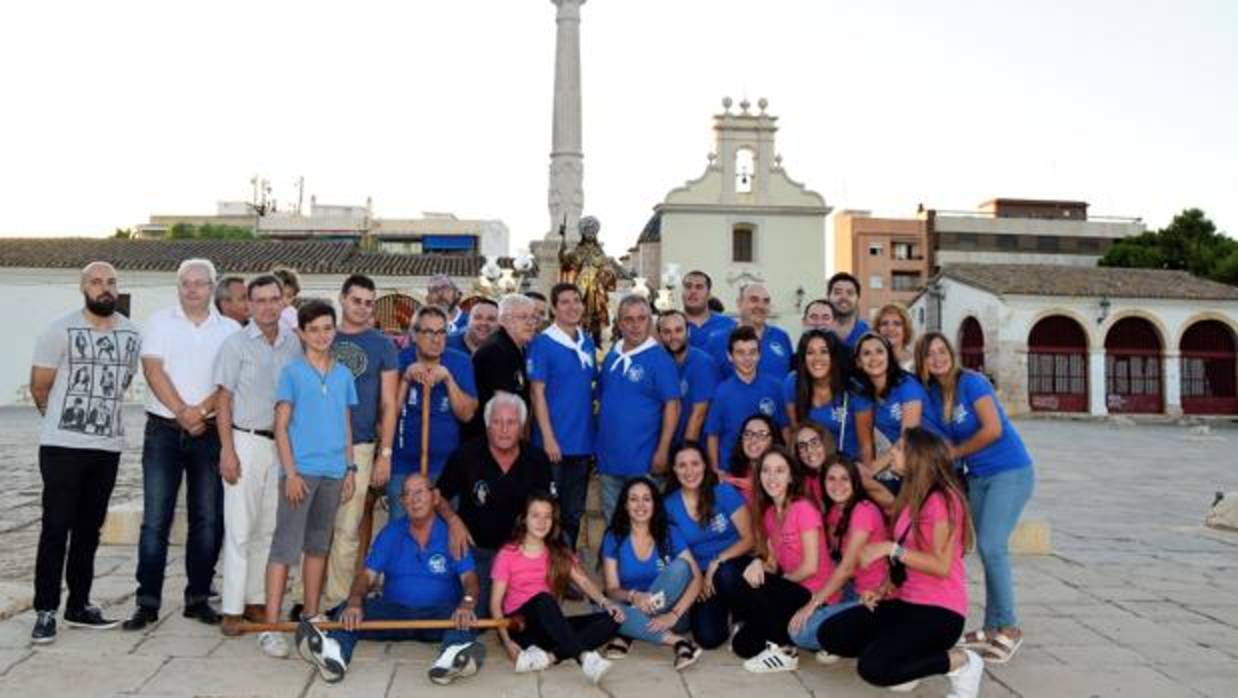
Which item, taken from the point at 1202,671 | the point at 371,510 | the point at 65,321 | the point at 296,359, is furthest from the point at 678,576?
the point at 65,321

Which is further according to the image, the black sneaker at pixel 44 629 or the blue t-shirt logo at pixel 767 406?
the blue t-shirt logo at pixel 767 406

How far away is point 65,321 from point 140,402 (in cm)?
2320

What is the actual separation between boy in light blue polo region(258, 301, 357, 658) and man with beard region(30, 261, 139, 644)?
825 mm

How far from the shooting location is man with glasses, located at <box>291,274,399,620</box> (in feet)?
15.5

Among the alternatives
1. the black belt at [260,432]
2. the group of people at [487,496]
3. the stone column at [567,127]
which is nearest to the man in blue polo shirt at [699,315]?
the group of people at [487,496]

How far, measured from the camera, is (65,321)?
446 cm

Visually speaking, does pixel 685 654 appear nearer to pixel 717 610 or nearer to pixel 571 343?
pixel 717 610

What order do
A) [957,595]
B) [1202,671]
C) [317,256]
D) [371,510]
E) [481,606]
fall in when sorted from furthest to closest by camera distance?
[317,256] → [371,510] → [481,606] → [1202,671] → [957,595]

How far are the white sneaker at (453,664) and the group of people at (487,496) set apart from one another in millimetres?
12

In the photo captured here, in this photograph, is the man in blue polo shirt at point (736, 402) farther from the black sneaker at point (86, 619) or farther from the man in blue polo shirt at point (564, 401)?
the black sneaker at point (86, 619)

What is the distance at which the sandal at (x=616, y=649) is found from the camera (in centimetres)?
434

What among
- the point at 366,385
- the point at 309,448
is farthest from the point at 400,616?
the point at 366,385

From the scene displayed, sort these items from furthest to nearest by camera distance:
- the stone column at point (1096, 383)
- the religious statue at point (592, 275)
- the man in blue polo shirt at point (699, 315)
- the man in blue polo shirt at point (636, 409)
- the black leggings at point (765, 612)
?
1. the stone column at point (1096, 383)
2. the religious statue at point (592, 275)
3. the man in blue polo shirt at point (699, 315)
4. the man in blue polo shirt at point (636, 409)
5. the black leggings at point (765, 612)

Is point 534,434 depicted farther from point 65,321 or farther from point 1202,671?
point 1202,671
